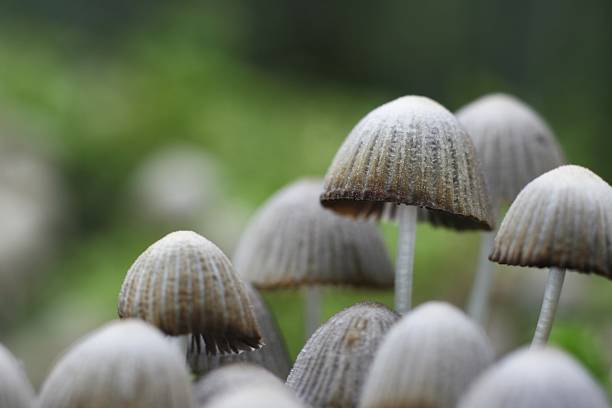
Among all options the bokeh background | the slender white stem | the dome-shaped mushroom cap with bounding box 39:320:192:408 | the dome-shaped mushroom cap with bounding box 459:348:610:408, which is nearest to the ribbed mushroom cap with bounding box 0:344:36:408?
the dome-shaped mushroom cap with bounding box 39:320:192:408

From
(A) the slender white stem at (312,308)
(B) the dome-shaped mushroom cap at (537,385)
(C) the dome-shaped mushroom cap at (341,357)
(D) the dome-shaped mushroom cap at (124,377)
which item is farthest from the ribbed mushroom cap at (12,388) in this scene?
(A) the slender white stem at (312,308)

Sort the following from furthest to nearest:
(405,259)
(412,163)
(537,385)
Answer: (405,259) → (412,163) → (537,385)

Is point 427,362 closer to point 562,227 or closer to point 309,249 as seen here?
point 562,227

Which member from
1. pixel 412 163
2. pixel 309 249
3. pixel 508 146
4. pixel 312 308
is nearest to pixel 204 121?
pixel 312 308

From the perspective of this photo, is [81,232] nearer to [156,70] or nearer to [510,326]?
[156,70]

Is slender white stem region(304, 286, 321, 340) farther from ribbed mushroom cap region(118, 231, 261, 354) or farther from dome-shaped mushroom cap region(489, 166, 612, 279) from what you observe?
dome-shaped mushroom cap region(489, 166, 612, 279)
